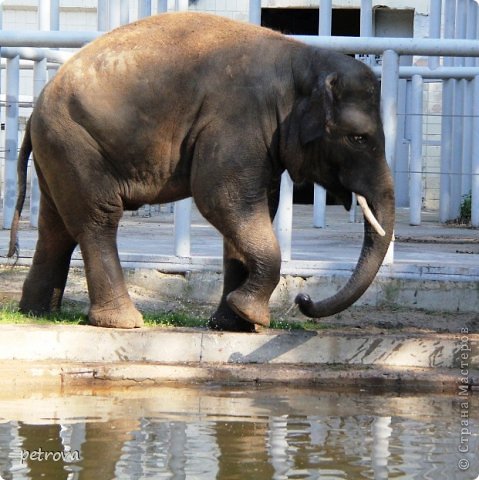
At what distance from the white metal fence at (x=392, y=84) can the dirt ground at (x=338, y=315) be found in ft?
1.48

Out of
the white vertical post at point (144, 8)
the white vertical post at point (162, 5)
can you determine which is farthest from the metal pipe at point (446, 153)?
the white vertical post at point (144, 8)

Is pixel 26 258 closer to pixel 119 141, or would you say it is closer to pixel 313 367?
pixel 119 141

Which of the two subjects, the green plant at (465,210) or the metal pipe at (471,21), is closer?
the metal pipe at (471,21)

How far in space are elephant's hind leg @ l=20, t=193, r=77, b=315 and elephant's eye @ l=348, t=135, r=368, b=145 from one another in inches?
78.4

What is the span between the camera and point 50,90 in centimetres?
799

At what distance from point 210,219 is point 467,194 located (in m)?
9.80

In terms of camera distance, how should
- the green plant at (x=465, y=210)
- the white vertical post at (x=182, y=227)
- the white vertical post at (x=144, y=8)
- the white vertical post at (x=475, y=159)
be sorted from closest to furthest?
the white vertical post at (x=182, y=227) < the white vertical post at (x=144, y=8) < the white vertical post at (x=475, y=159) < the green plant at (x=465, y=210)

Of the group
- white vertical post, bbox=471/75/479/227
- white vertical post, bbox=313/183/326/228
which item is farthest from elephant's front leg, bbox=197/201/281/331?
white vertical post, bbox=313/183/326/228

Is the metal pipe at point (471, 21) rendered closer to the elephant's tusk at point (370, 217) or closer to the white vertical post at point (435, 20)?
the white vertical post at point (435, 20)

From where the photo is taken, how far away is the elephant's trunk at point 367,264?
752 centimetres

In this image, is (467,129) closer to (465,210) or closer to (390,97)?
(465,210)

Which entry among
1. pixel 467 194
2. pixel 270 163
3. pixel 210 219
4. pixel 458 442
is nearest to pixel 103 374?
pixel 210 219

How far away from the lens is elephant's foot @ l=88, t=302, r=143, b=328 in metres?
Result: 8.08

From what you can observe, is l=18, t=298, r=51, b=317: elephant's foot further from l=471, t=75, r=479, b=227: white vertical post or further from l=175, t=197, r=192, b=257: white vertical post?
l=471, t=75, r=479, b=227: white vertical post
